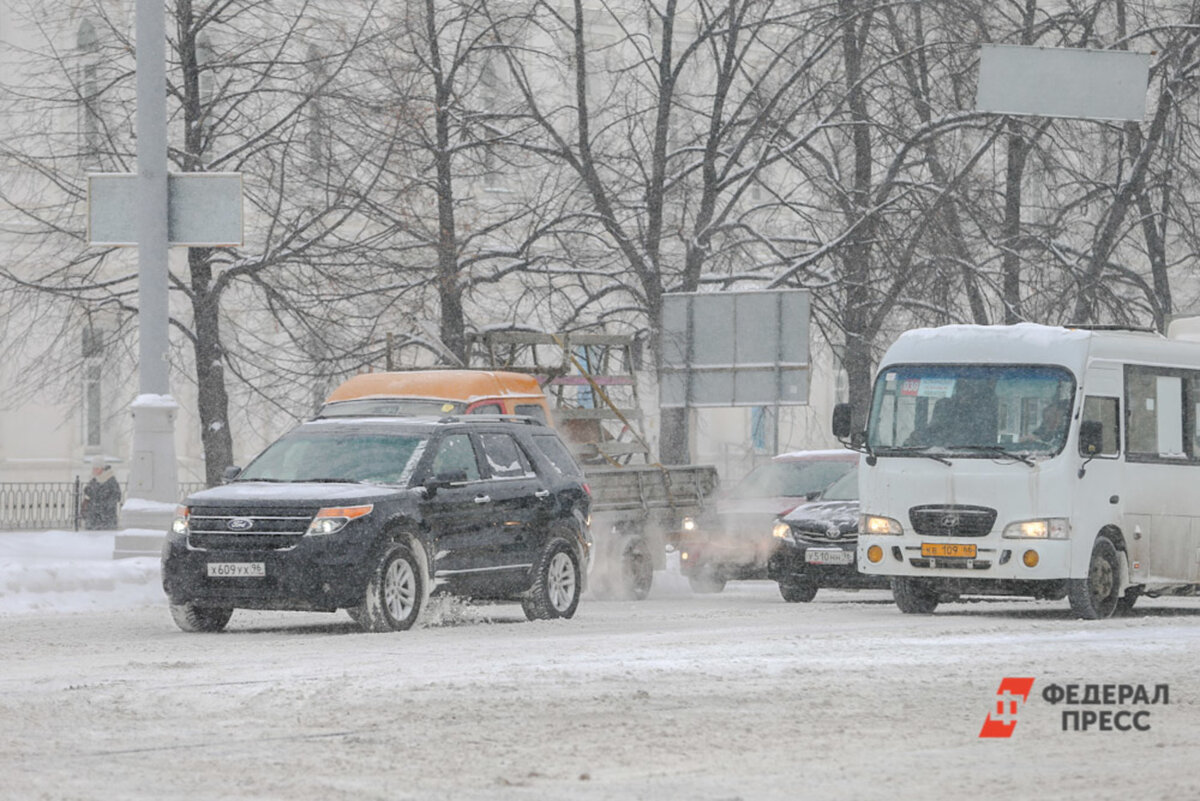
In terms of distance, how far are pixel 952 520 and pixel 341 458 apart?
5384 millimetres

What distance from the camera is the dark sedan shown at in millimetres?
23312

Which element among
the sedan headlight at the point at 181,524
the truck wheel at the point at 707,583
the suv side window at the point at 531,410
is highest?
the suv side window at the point at 531,410

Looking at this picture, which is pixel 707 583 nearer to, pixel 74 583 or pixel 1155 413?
pixel 1155 413

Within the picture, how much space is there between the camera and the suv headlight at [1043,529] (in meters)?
19.5

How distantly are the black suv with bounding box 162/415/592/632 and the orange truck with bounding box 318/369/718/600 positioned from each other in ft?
11.8

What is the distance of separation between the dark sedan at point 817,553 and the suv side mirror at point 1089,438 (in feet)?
12.7

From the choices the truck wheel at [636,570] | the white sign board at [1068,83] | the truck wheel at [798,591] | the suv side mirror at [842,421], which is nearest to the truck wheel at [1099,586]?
the suv side mirror at [842,421]

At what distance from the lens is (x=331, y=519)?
659 inches

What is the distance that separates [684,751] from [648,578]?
50.9 feet

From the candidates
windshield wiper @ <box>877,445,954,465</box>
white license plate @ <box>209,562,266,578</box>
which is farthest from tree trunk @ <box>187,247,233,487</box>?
white license plate @ <box>209,562,266,578</box>

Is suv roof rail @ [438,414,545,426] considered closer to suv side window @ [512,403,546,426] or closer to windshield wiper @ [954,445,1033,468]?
windshield wiper @ [954,445,1033,468]

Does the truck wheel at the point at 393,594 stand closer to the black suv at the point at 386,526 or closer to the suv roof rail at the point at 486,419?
the black suv at the point at 386,526

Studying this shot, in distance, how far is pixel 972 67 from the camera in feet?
104

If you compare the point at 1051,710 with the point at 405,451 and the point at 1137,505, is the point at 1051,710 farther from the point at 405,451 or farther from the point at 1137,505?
the point at 1137,505
